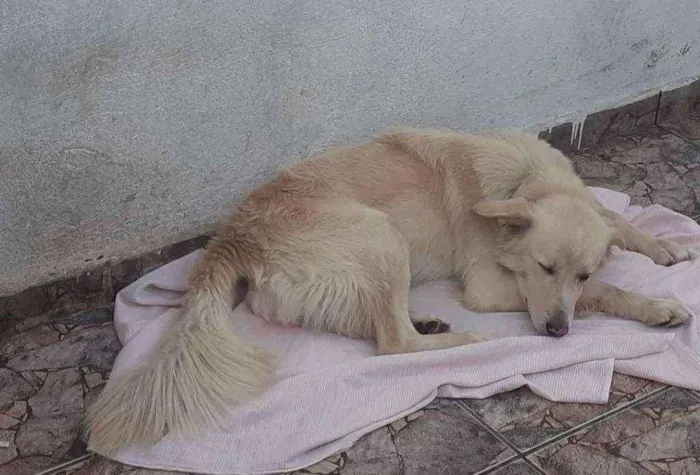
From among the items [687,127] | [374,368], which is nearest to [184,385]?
[374,368]

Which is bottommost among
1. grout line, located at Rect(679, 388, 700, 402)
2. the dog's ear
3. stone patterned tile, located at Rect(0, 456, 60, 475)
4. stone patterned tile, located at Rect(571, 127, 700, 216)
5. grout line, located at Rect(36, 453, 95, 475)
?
grout line, located at Rect(679, 388, 700, 402)

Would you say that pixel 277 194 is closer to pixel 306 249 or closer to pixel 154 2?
pixel 306 249

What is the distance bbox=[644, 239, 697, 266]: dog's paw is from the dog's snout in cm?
70

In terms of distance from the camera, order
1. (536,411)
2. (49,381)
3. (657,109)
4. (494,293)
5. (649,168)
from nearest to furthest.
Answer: (536,411), (49,381), (494,293), (649,168), (657,109)

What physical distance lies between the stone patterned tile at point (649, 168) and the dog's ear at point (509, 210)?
1290 millimetres

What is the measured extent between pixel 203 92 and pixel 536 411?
185 centimetres

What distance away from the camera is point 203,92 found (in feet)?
12.6

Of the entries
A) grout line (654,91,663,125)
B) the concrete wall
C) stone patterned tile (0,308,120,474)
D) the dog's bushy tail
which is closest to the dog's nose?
the dog's bushy tail

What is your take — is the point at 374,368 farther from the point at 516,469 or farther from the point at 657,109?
the point at 657,109

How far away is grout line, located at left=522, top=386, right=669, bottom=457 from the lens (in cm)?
313

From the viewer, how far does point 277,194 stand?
374 cm

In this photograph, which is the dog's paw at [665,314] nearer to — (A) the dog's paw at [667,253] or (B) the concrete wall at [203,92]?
(A) the dog's paw at [667,253]

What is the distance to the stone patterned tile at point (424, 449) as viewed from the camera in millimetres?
3031

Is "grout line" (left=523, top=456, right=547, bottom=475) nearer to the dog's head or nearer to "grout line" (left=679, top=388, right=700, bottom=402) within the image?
the dog's head
